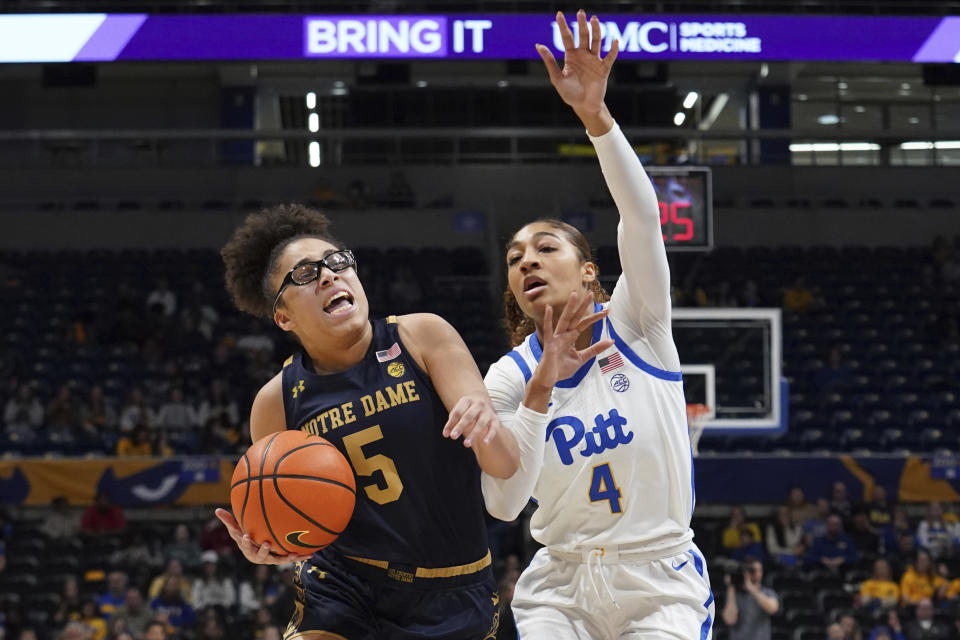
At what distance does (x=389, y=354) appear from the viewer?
12.1 ft

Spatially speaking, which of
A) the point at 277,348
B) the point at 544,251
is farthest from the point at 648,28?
the point at 544,251

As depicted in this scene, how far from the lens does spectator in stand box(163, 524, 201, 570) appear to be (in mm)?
13094

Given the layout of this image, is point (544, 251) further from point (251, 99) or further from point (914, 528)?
point (251, 99)

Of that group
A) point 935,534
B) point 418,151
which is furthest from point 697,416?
point 418,151

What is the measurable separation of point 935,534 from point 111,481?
942cm

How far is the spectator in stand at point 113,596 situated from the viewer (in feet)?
39.5

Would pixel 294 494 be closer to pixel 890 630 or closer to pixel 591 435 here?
pixel 591 435

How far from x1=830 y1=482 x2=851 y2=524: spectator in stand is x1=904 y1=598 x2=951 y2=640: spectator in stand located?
6.53 ft

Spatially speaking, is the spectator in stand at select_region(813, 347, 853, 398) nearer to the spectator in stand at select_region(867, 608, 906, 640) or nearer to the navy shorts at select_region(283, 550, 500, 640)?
the spectator in stand at select_region(867, 608, 906, 640)

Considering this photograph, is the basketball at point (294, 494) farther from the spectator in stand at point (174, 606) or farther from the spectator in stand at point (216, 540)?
the spectator in stand at point (216, 540)

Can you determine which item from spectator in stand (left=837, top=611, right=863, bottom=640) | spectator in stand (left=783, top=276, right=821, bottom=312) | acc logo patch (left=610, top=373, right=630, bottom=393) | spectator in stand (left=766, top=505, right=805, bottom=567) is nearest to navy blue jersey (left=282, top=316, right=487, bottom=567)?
acc logo patch (left=610, top=373, right=630, bottom=393)

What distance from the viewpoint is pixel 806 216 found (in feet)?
69.1

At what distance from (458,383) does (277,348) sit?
14089 millimetres

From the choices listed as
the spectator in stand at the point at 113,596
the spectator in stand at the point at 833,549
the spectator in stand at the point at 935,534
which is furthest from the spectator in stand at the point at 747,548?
the spectator in stand at the point at 113,596
